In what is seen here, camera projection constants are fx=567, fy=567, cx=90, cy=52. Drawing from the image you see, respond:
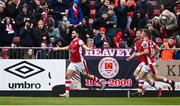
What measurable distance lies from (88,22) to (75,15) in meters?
0.65

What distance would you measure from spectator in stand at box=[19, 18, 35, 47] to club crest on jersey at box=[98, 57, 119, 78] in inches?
107

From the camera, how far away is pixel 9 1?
2197 cm

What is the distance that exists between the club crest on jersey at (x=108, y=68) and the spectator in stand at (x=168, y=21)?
3437mm

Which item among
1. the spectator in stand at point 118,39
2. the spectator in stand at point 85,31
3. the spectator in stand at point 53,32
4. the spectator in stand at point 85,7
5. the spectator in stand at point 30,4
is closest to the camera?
the spectator in stand at point 53,32

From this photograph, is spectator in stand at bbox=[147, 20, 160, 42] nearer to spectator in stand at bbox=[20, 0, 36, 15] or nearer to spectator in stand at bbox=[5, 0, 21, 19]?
spectator in stand at bbox=[20, 0, 36, 15]

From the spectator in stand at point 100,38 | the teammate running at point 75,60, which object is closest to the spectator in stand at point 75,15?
the spectator in stand at point 100,38

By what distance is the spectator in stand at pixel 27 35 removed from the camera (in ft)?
67.2

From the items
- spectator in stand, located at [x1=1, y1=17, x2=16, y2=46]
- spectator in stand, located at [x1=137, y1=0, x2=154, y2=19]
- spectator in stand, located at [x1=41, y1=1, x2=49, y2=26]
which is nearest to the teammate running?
spectator in stand, located at [x1=41, y1=1, x2=49, y2=26]

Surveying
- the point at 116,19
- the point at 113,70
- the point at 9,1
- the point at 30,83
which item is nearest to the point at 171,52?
the point at 113,70

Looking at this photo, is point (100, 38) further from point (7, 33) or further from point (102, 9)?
point (7, 33)

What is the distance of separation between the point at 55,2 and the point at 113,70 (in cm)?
482

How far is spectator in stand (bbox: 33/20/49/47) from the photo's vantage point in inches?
816

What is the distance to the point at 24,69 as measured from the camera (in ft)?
64.5

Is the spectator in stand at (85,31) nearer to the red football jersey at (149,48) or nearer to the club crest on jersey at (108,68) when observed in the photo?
the club crest on jersey at (108,68)
